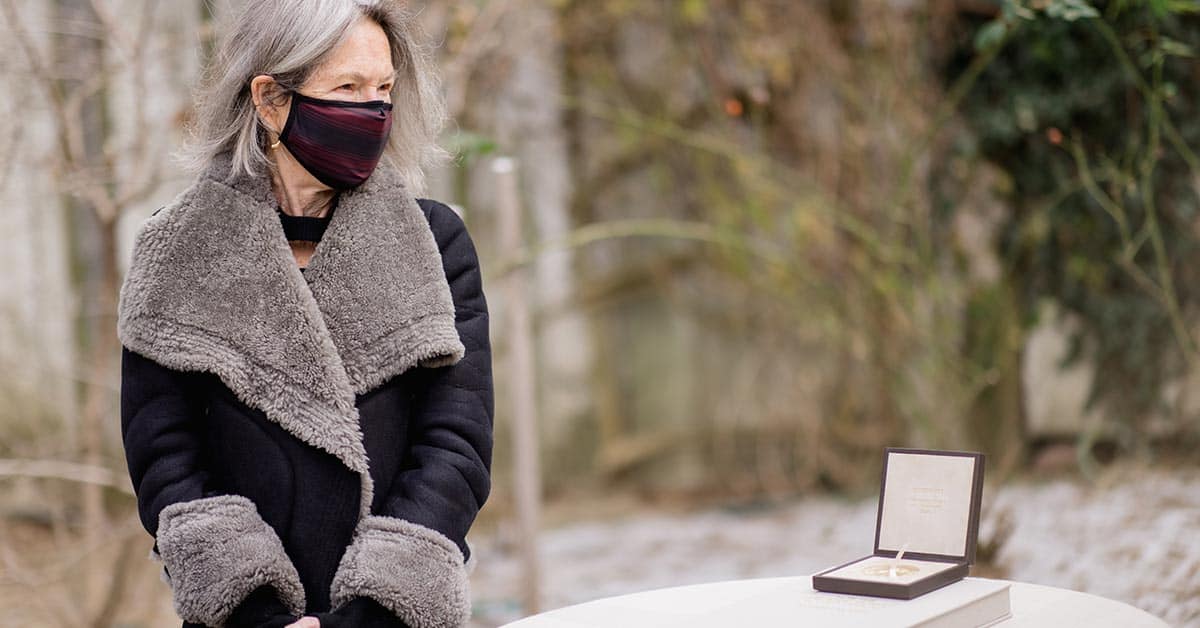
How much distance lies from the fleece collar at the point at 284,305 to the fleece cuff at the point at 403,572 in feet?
0.20

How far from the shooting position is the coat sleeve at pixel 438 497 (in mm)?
1436

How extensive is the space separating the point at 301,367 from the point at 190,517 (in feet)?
0.67

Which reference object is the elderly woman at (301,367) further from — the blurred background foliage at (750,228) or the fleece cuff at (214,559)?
the blurred background foliage at (750,228)

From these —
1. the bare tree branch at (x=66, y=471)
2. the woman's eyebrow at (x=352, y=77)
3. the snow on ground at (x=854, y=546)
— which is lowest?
the snow on ground at (x=854, y=546)

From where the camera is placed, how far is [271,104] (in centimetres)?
154

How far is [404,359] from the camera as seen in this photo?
4.87ft

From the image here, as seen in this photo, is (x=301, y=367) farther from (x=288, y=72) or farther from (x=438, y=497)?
(x=288, y=72)

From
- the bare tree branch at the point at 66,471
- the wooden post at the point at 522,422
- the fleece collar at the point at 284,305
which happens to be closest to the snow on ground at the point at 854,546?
the wooden post at the point at 522,422

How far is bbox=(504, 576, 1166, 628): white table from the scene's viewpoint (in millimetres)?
1486

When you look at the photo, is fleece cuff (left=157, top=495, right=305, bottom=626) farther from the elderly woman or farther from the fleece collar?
the fleece collar

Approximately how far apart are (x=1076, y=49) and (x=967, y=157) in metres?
0.60

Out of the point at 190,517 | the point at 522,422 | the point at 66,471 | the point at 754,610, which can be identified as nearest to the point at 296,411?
the point at 190,517

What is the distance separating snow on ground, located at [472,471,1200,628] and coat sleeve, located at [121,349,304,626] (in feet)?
7.45

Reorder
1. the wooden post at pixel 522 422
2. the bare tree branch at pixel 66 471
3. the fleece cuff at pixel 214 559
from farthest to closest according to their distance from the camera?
the wooden post at pixel 522 422
the bare tree branch at pixel 66 471
the fleece cuff at pixel 214 559
